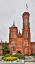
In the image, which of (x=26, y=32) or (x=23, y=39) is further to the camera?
(x=26, y=32)

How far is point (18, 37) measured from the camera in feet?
219

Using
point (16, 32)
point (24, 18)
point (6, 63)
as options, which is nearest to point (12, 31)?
point (16, 32)

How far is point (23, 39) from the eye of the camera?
66562 mm

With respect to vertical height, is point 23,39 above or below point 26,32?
below

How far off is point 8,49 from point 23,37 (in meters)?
5.85

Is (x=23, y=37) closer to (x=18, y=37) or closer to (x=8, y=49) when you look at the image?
(x=18, y=37)

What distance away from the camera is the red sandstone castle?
66188 mm

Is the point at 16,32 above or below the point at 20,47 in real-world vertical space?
above

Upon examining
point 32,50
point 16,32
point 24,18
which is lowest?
point 32,50

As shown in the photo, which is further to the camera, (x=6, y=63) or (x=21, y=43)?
(x=21, y=43)

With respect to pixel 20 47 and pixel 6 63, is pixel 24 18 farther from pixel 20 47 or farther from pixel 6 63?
pixel 6 63

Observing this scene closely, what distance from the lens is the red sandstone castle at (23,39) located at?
6619 cm

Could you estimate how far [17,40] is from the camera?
66750 millimetres

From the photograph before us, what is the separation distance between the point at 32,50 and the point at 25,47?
7.79 feet
